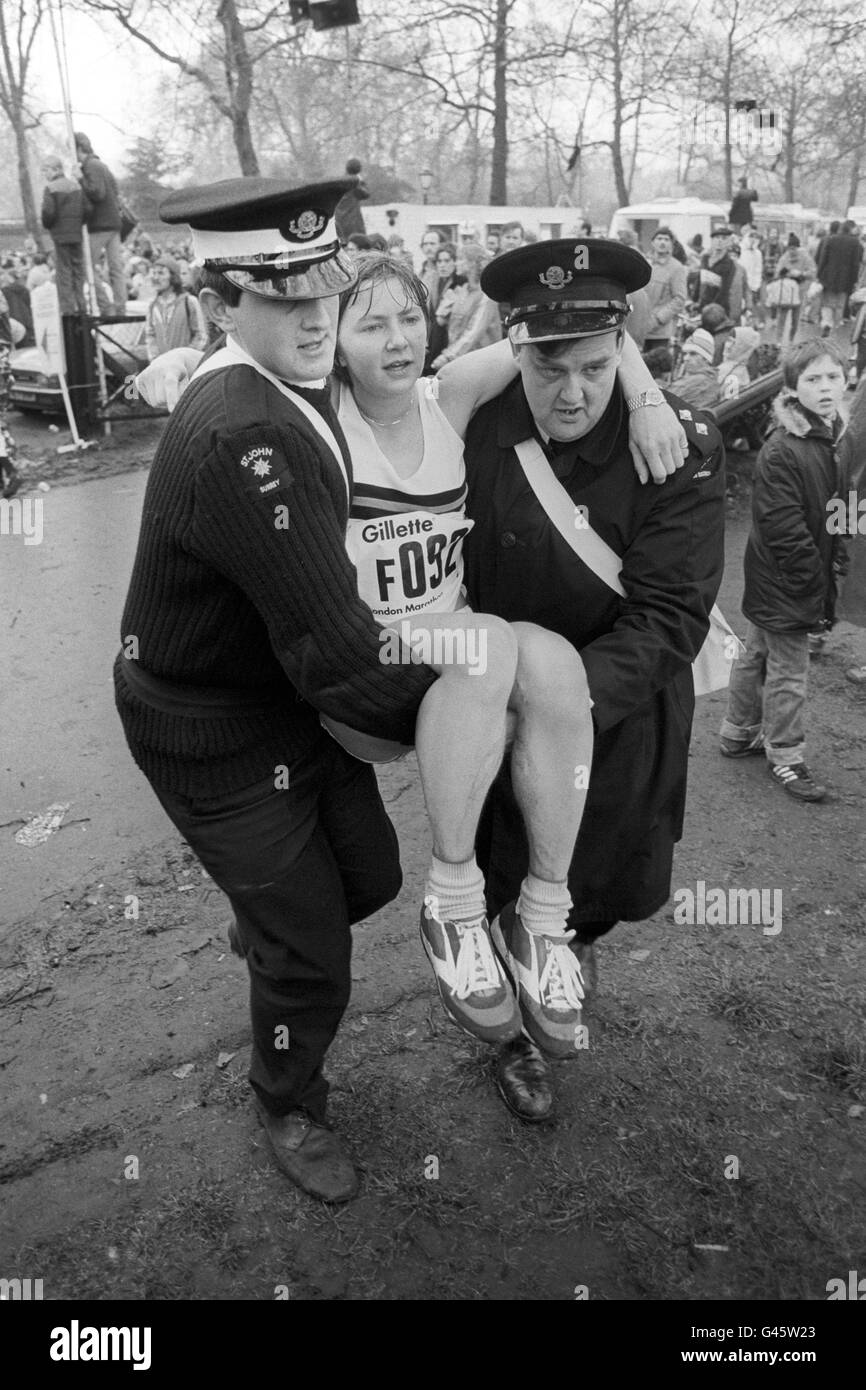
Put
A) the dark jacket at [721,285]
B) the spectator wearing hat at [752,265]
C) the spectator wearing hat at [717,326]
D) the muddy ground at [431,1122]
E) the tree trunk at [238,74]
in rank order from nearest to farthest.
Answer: the muddy ground at [431,1122] → the spectator wearing hat at [717,326] → the dark jacket at [721,285] → the tree trunk at [238,74] → the spectator wearing hat at [752,265]

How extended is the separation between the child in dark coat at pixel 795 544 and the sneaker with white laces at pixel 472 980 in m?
2.82

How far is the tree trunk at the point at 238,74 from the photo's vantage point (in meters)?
16.4

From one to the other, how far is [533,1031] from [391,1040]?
3.15 feet

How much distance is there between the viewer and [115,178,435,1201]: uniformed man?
2062mm

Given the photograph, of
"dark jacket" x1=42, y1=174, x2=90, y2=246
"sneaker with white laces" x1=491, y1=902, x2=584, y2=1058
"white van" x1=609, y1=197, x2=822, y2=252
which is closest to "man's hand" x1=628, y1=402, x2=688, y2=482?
"sneaker with white laces" x1=491, y1=902, x2=584, y2=1058

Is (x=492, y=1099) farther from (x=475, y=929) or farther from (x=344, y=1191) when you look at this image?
(x=475, y=929)

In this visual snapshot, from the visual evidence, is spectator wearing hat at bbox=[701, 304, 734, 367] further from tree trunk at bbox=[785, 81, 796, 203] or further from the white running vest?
tree trunk at bbox=[785, 81, 796, 203]

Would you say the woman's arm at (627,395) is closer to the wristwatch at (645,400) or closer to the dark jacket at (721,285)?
the wristwatch at (645,400)

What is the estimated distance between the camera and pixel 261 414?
6.68ft

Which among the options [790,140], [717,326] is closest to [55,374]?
[717,326]

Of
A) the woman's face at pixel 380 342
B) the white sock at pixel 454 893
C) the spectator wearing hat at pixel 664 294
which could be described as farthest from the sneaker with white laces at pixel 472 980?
the spectator wearing hat at pixel 664 294

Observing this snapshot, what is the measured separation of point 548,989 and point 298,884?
607 millimetres

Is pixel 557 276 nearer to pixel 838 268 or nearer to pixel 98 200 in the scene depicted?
pixel 98 200
